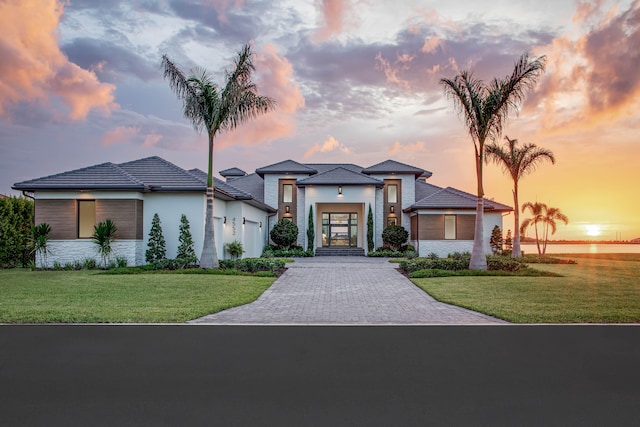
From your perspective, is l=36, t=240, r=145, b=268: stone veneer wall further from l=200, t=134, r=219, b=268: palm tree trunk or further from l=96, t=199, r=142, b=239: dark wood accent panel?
l=200, t=134, r=219, b=268: palm tree trunk

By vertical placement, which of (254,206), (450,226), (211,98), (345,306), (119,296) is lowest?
(345,306)

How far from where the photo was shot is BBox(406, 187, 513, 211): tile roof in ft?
92.8

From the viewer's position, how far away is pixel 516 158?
25.4 metres

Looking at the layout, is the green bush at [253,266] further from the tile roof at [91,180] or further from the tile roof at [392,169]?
the tile roof at [392,169]

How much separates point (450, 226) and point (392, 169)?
604 cm

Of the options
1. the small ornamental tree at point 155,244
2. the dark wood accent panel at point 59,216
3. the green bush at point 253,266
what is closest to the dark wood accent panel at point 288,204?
the small ornamental tree at point 155,244

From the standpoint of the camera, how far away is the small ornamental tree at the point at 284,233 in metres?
28.9

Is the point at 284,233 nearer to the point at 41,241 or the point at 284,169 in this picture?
the point at 284,169

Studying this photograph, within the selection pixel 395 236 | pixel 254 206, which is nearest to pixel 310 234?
pixel 254 206

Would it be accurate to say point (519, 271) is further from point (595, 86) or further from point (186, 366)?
point (186, 366)

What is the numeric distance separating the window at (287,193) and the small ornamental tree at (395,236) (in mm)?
7525

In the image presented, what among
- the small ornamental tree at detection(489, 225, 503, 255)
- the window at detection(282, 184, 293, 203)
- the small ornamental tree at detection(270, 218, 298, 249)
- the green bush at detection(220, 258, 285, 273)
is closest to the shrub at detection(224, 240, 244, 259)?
the green bush at detection(220, 258, 285, 273)

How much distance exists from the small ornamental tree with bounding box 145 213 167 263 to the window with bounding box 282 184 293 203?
1420 centimetres

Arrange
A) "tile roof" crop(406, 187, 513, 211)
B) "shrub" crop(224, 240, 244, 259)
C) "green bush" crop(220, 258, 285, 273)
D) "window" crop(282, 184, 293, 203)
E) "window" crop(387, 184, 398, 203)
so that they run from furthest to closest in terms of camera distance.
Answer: "window" crop(282, 184, 293, 203)
"window" crop(387, 184, 398, 203)
"tile roof" crop(406, 187, 513, 211)
"shrub" crop(224, 240, 244, 259)
"green bush" crop(220, 258, 285, 273)
